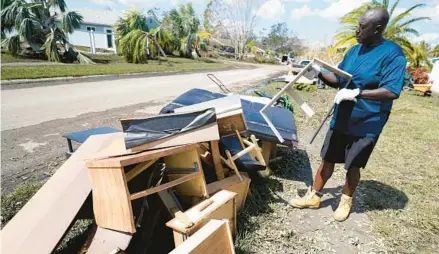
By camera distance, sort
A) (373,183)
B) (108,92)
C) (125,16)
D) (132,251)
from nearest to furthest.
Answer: (132,251) → (373,183) → (108,92) → (125,16)

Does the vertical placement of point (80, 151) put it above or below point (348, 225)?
above

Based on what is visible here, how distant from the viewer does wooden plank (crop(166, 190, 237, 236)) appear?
1735 mm

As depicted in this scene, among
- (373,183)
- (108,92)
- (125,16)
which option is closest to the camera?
(373,183)

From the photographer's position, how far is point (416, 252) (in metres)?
2.44

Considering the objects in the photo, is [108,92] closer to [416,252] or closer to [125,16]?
[416,252]

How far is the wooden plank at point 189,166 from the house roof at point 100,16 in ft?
105

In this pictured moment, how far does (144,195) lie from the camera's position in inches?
71.4

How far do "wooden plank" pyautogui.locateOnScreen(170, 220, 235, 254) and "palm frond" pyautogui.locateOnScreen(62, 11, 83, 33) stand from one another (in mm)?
18360

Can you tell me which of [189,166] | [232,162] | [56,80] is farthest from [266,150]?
[56,80]

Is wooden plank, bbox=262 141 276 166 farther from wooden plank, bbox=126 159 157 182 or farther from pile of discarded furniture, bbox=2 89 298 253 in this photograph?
wooden plank, bbox=126 159 157 182

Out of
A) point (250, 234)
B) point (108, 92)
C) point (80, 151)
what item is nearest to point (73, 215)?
point (80, 151)

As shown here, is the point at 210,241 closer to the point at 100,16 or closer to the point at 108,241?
the point at 108,241

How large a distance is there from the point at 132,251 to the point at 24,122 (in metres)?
4.50

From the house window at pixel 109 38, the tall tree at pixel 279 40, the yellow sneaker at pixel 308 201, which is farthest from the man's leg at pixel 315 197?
the tall tree at pixel 279 40
